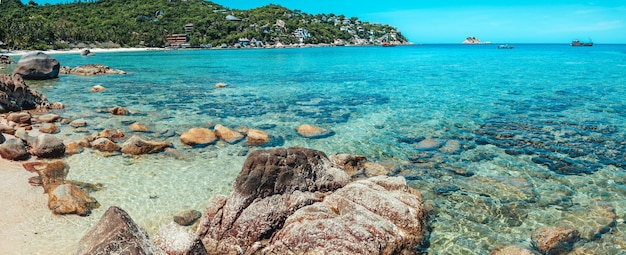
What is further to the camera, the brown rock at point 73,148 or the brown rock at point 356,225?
the brown rock at point 73,148

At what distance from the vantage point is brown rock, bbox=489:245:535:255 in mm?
7938

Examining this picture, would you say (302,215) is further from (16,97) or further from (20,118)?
(16,97)

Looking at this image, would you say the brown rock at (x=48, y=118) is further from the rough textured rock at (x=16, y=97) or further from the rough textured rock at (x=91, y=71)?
the rough textured rock at (x=91, y=71)

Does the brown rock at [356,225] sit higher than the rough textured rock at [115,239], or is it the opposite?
the rough textured rock at [115,239]

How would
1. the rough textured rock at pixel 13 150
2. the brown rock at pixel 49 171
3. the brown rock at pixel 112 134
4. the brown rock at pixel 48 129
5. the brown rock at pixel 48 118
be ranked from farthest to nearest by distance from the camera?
the brown rock at pixel 48 118 → the brown rock at pixel 48 129 → the brown rock at pixel 112 134 → the rough textured rock at pixel 13 150 → the brown rock at pixel 49 171

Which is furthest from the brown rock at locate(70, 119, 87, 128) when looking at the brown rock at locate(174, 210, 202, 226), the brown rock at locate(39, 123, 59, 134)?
the brown rock at locate(174, 210, 202, 226)

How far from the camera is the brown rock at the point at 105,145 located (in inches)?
582

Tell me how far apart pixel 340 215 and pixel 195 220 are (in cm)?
405

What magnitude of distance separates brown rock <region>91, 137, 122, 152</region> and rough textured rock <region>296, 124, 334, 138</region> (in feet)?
26.5

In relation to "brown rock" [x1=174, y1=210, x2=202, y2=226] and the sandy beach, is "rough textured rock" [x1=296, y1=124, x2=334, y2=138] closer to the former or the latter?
"brown rock" [x1=174, y1=210, x2=202, y2=226]

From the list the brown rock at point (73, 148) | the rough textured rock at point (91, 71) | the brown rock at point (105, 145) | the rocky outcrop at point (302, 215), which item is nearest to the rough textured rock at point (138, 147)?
the brown rock at point (105, 145)

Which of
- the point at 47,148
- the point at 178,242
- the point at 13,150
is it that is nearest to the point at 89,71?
the point at 47,148

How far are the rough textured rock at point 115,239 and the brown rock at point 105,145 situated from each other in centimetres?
965

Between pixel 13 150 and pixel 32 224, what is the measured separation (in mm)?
5731
